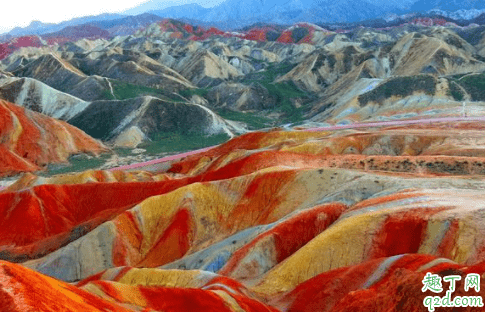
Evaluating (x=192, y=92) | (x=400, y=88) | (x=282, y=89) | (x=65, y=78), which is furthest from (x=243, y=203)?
(x=65, y=78)

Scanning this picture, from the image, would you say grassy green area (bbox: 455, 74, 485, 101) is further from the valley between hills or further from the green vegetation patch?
the green vegetation patch

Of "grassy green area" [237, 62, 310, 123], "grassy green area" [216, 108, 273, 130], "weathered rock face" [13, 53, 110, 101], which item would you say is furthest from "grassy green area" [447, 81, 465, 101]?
"weathered rock face" [13, 53, 110, 101]

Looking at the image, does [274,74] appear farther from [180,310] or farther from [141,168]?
[180,310]

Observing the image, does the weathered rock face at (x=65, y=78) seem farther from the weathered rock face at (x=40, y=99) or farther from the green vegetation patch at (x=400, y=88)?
the green vegetation patch at (x=400, y=88)

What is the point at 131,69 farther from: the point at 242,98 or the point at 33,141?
the point at 33,141

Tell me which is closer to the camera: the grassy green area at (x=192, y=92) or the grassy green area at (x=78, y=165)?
the grassy green area at (x=78, y=165)

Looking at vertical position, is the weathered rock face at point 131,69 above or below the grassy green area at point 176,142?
above

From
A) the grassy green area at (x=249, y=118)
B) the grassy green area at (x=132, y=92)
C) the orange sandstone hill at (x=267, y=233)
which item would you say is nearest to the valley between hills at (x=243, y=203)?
the orange sandstone hill at (x=267, y=233)
